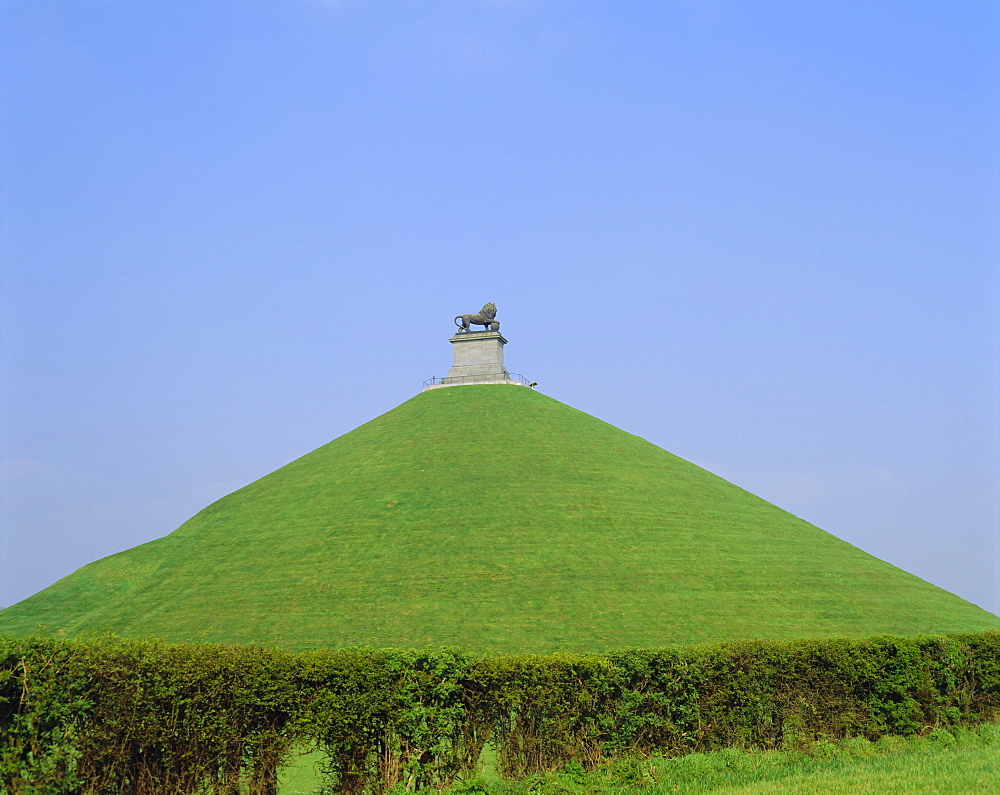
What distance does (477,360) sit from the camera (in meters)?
77.1

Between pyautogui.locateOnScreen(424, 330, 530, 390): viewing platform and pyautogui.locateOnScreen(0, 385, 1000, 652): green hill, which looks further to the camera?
pyautogui.locateOnScreen(424, 330, 530, 390): viewing platform

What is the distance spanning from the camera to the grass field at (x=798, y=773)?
12094mm

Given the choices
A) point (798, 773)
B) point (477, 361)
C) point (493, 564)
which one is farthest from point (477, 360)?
point (798, 773)

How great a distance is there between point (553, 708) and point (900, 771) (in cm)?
591

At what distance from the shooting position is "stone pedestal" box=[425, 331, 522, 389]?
76625 millimetres

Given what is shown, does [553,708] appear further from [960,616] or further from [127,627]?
[960,616]

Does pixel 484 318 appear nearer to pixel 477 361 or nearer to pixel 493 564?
pixel 477 361

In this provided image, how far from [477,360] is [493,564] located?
34.5m

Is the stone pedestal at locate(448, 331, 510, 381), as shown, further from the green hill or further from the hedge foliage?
the hedge foliage

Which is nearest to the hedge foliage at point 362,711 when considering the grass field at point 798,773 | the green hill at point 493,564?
the grass field at point 798,773

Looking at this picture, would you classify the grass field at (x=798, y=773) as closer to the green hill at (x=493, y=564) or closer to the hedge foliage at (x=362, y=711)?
the hedge foliage at (x=362, y=711)

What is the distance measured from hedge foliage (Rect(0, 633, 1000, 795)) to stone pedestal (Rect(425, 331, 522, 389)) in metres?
62.0

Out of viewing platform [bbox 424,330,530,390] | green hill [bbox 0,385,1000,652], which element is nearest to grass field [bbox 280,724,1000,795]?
green hill [bbox 0,385,1000,652]

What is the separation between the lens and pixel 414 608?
40781mm
